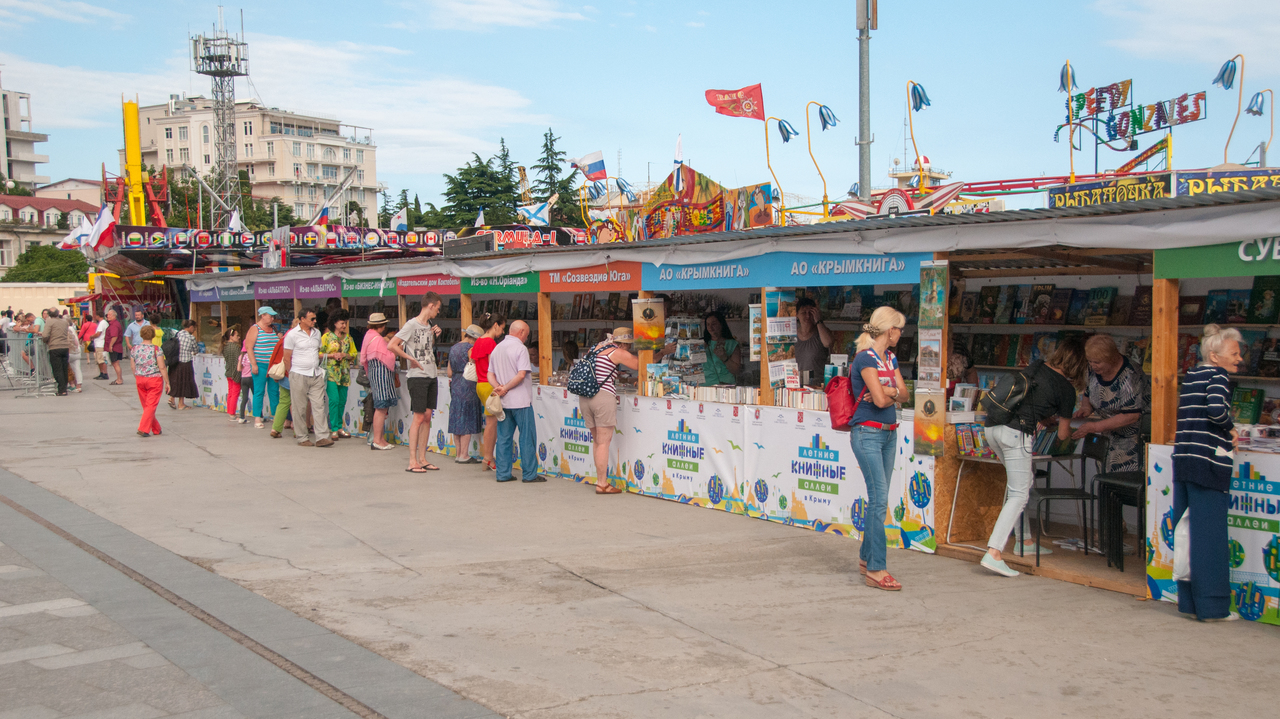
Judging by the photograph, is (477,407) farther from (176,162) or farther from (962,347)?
(176,162)

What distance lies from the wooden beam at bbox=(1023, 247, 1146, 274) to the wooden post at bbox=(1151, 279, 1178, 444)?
1.16 metres

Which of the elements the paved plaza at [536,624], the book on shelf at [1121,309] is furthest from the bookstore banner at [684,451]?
the book on shelf at [1121,309]

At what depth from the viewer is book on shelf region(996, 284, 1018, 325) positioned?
876 cm

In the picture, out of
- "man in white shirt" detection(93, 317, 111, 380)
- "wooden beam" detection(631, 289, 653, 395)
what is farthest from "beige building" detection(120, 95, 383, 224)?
"wooden beam" detection(631, 289, 653, 395)

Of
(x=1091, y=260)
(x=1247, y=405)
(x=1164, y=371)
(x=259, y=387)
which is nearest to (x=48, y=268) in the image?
(x=259, y=387)

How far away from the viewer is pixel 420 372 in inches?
440

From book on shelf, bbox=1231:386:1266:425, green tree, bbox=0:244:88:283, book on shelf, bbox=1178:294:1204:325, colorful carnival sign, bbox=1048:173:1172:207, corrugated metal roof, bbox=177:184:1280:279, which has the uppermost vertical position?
green tree, bbox=0:244:88:283

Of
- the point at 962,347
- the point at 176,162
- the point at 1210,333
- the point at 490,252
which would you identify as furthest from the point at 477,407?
the point at 176,162

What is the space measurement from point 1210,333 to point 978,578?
213cm

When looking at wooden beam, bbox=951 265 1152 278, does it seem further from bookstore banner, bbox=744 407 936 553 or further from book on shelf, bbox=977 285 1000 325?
bookstore banner, bbox=744 407 936 553

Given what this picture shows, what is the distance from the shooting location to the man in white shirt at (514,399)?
32.7 ft

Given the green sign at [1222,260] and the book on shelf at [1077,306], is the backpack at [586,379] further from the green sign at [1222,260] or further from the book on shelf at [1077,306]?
the green sign at [1222,260]

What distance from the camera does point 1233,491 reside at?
18.9ft

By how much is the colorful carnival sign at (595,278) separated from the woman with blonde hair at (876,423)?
3.77 m
